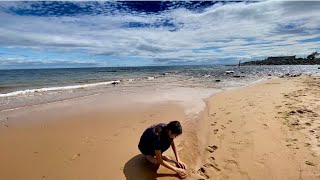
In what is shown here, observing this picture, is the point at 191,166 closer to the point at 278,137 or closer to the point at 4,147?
the point at 278,137

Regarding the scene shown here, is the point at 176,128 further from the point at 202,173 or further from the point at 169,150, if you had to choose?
the point at 169,150

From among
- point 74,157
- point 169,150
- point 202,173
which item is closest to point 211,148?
point 169,150

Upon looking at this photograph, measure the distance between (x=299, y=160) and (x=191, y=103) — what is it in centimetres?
640

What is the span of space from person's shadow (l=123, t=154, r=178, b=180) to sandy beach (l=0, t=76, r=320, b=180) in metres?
0.02

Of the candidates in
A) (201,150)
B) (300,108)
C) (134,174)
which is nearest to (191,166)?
(201,150)

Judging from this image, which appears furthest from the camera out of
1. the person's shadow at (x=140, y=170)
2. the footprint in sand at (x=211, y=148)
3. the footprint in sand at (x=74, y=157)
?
the footprint in sand at (x=211, y=148)

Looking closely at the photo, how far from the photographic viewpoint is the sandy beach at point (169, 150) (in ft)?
15.1

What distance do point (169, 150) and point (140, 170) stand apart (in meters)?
1.11

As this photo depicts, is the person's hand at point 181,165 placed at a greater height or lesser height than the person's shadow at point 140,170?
greater

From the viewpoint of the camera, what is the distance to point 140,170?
480 centimetres

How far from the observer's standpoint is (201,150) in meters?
5.63

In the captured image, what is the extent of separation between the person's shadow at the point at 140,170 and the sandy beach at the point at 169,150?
0.02m

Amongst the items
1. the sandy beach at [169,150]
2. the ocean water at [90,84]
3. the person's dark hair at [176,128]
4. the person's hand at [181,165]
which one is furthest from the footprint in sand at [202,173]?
the ocean water at [90,84]

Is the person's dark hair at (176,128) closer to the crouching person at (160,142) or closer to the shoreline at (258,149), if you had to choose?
the crouching person at (160,142)
